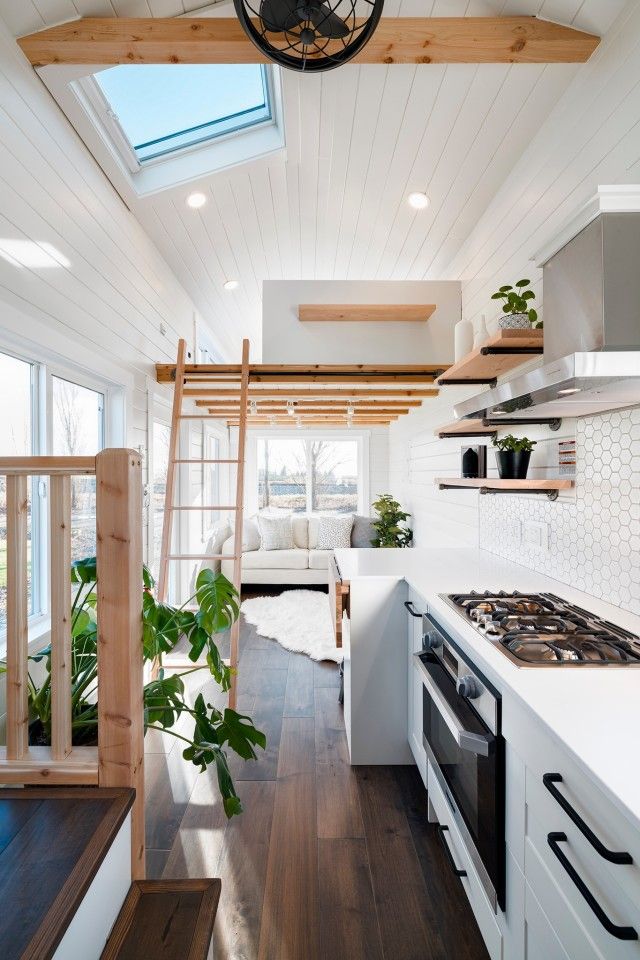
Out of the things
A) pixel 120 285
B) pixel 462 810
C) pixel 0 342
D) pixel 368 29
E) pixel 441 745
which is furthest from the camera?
pixel 120 285

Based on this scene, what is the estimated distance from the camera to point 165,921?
48.8 inches

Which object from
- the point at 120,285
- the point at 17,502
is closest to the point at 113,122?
the point at 120,285

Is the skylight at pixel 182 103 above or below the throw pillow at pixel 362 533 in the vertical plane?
above

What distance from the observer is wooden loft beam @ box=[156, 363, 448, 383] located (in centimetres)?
359

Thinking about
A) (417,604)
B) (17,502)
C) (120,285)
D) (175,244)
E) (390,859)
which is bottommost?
(390,859)

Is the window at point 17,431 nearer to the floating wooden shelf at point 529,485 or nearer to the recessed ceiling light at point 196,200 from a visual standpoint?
the recessed ceiling light at point 196,200

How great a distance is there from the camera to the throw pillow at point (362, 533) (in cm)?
622

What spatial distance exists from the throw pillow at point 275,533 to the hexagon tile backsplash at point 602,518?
4.10 meters

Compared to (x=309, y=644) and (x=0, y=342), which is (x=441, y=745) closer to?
(x=0, y=342)

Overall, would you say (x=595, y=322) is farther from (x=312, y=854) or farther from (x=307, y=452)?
(x=307, y=452)

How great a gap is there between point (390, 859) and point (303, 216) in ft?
11.5

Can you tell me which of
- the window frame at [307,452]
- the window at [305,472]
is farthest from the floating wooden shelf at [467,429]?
the window at [305,472]

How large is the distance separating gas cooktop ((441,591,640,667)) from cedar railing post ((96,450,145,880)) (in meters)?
Result: 0.95

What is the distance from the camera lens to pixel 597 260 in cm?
134
